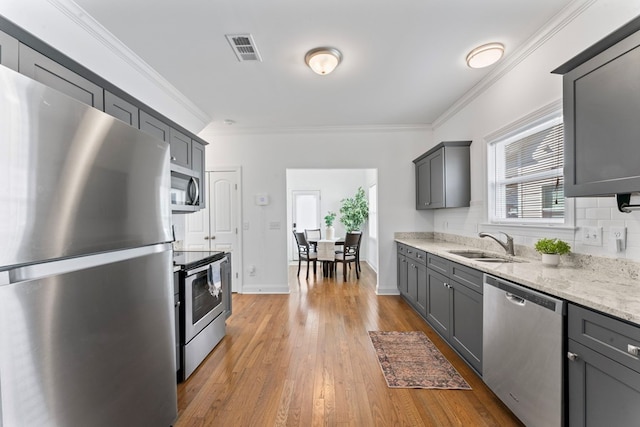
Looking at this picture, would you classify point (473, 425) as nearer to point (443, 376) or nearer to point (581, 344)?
point (443, 376)

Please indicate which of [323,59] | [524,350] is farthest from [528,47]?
[524,350]

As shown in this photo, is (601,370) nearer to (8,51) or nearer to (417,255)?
(417,255)

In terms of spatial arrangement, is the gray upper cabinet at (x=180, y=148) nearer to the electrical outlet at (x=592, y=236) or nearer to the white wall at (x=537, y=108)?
the white wall at (x=537, y=108)

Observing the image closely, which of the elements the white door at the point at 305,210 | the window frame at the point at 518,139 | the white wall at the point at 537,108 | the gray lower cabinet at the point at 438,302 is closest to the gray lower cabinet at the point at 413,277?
the gray lower cabinet at the point at 438,302

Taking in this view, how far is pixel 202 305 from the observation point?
2459mm

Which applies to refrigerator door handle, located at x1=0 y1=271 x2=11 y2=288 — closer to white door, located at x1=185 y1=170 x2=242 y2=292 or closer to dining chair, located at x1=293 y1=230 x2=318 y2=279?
white door, located at x1=185 y1=170 x2=242 y2=292

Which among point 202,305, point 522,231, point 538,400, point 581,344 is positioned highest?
point 522,231

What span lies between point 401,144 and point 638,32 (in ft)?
11.0

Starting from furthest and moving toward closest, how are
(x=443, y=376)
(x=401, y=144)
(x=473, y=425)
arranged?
(x=401, y=144) → (x=443, y=376) → (x=473, y=425)

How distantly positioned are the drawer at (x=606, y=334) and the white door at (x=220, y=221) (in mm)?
4229

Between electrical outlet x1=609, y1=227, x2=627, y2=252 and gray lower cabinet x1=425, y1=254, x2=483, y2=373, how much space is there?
0.78 m

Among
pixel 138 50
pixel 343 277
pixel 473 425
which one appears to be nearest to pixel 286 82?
pixel 138 50

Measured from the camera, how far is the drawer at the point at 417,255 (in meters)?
3.31

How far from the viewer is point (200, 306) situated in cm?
242
